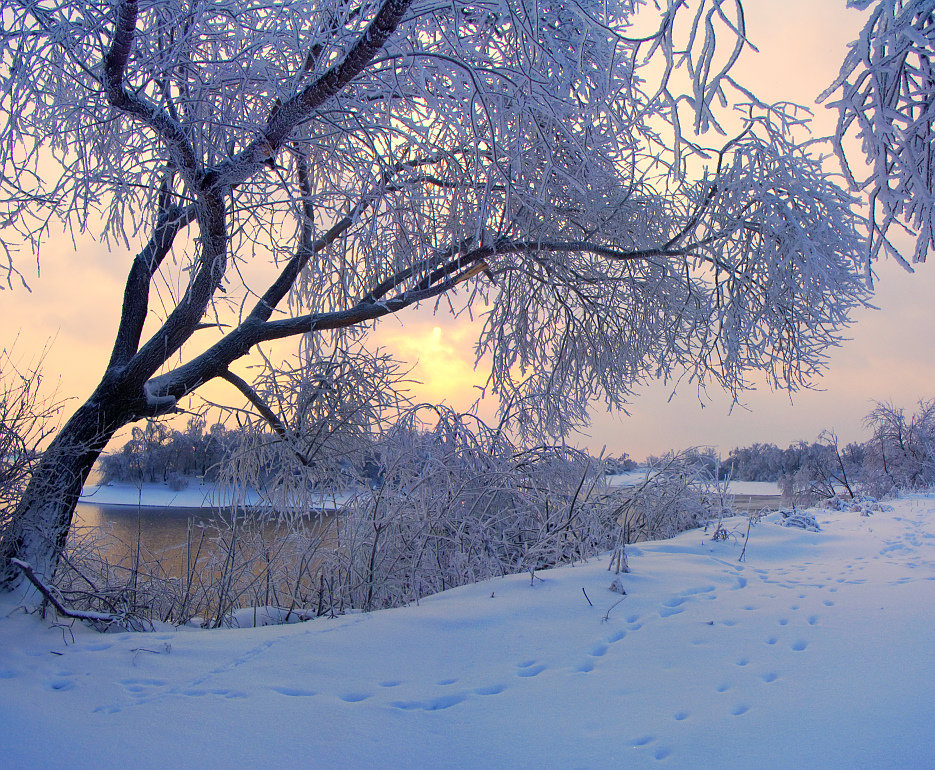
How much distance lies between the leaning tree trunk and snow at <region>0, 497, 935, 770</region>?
363 millimetres

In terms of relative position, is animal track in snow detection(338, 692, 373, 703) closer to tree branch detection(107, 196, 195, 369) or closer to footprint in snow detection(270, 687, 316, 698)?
footprint in snow detection(270, 687, 316, 698)

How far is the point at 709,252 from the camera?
6.54 m

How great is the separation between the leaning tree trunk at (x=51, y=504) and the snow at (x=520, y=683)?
0.36 metres

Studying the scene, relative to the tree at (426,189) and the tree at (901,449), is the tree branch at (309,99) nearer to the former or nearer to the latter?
the tree at (426,189)

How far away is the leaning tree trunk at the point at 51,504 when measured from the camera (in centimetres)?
455

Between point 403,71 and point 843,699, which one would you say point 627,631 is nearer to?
point 843,699

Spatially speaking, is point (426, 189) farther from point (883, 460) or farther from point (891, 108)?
point (883, 460)

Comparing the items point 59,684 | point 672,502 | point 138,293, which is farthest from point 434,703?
point 672,502

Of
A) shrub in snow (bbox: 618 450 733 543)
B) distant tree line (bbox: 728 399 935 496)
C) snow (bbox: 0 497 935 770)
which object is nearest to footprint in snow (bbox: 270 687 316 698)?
snow (bbox: 0 497 935 770)

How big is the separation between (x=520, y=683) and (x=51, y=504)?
406cm

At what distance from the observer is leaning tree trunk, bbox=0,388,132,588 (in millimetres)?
4551

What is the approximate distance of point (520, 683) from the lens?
2.82m

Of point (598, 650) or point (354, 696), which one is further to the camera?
point (598, 650)

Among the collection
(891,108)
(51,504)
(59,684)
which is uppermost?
(891,108)
